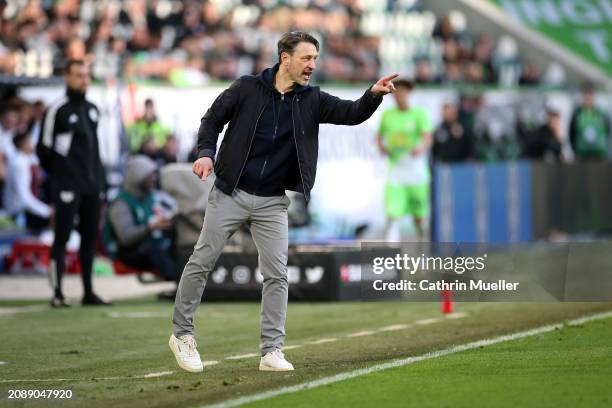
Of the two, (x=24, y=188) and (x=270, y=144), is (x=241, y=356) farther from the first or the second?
(x=24, y=188)

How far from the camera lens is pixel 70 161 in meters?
14.8

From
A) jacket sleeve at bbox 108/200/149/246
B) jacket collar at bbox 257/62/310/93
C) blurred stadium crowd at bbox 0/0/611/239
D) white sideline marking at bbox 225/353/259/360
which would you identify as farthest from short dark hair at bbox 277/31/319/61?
blurred stadium crowd at bbox 0/0/611/239

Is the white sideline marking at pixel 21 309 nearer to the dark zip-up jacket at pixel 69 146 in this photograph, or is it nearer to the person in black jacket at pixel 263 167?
the dark zip-up jacket at pixel 69 146

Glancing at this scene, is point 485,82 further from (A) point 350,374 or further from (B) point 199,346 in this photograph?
(A) point 350,374

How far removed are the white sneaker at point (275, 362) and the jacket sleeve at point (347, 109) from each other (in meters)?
1.40

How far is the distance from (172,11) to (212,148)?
19786 millimetres

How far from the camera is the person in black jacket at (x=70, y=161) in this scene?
14727 mm

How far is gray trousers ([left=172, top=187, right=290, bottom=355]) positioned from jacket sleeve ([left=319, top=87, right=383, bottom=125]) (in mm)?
603

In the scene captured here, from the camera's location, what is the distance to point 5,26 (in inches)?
910

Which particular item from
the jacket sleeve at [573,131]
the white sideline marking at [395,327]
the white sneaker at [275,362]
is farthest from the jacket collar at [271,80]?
the jacket sleeve at [573,131]

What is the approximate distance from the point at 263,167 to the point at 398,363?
56.0 inches

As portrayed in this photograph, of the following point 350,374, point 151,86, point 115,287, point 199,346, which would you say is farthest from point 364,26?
point 350,374

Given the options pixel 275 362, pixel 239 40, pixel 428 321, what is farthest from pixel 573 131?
pixel 275 362

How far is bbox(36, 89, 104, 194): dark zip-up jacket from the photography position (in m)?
14.8
